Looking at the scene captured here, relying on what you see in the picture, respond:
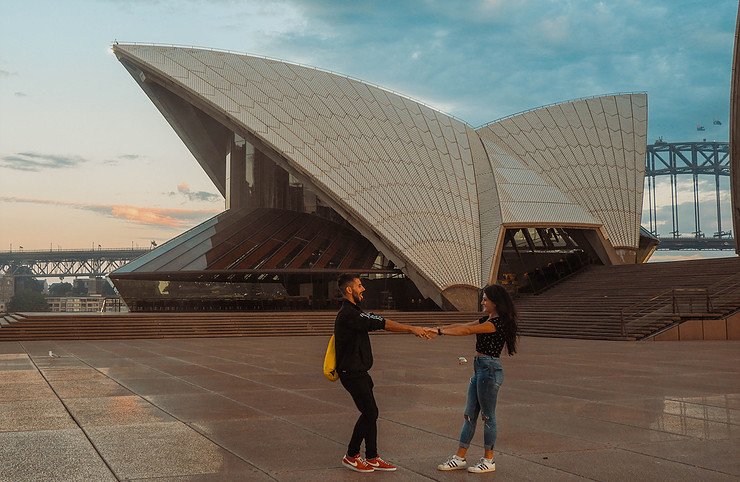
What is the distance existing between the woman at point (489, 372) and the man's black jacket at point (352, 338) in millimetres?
670

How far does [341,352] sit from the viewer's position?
221 inches

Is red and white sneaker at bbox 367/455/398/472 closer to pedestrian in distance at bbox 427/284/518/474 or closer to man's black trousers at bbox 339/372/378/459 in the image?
man's black trousers at bbox 339/372/378/459

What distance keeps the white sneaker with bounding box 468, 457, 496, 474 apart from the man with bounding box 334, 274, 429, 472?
589 millimetres

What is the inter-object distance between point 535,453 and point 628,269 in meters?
30.1

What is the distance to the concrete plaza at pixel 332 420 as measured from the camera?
5699 mm

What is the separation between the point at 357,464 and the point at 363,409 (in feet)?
1.35

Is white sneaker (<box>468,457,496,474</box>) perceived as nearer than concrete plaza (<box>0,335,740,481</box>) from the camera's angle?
Yes

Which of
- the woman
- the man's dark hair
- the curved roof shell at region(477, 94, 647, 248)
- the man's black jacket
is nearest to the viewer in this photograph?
the man's black jacket

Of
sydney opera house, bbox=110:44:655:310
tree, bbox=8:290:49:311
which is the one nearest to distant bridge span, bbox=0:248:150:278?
tree, bbox=8:290:49:311

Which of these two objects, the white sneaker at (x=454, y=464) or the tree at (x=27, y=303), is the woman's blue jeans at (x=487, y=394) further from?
the tree at (x=27, y=303)

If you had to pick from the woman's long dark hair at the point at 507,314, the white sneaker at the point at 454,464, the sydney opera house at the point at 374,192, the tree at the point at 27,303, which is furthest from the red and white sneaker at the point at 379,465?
the tree at the point at 27,303

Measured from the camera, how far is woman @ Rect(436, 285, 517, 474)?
Result: 5.63m

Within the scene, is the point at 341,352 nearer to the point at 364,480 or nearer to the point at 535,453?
the point at 364,480

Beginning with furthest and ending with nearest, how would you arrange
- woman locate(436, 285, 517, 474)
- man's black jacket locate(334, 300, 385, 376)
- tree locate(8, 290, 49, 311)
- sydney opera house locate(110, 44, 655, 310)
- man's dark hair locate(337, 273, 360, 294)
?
tree locate(8, 290, 49, 311) < sydney opera house locate(110, 44, 655, 310) < man's dark hair locate(337, 273, 360, 294) < woman locate(436, 285, 517, 474) < man's black jacket locate(334, 300, 385, 376)
